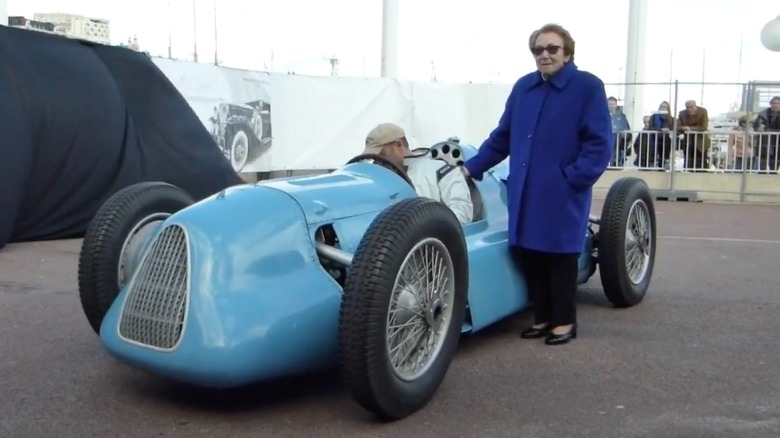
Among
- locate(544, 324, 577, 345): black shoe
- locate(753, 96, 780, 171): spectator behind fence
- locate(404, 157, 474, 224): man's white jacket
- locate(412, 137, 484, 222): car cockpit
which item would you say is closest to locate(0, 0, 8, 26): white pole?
Result: locate(412, 137, 484, 222): car cockpit

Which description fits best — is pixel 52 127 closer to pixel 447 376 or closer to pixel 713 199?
pixel 447 376

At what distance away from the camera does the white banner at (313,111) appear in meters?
13.1

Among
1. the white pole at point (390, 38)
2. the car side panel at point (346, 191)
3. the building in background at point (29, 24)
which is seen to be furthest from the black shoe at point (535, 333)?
the white pole at point (390, 38)

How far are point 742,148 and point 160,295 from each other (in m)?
13.6

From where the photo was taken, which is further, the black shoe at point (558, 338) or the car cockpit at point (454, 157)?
the car cockpit at point (454, 157)

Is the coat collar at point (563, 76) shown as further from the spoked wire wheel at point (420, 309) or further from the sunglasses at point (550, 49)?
the spoked wire wheel at point (420, 309)

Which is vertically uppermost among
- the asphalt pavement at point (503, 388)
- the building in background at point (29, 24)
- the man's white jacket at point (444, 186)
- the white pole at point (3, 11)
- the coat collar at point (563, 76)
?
the white pole at point (3, 11)

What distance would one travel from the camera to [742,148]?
15.4 meters

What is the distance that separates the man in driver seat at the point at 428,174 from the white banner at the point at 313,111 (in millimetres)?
7267

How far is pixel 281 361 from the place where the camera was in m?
3.69

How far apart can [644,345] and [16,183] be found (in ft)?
20.4

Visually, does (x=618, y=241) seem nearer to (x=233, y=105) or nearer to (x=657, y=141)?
(x=233, y=105)

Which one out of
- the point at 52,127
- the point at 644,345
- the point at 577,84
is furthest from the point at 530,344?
the point at 52,127

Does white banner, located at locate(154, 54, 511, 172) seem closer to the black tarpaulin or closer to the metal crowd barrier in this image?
the black tarpaulin
